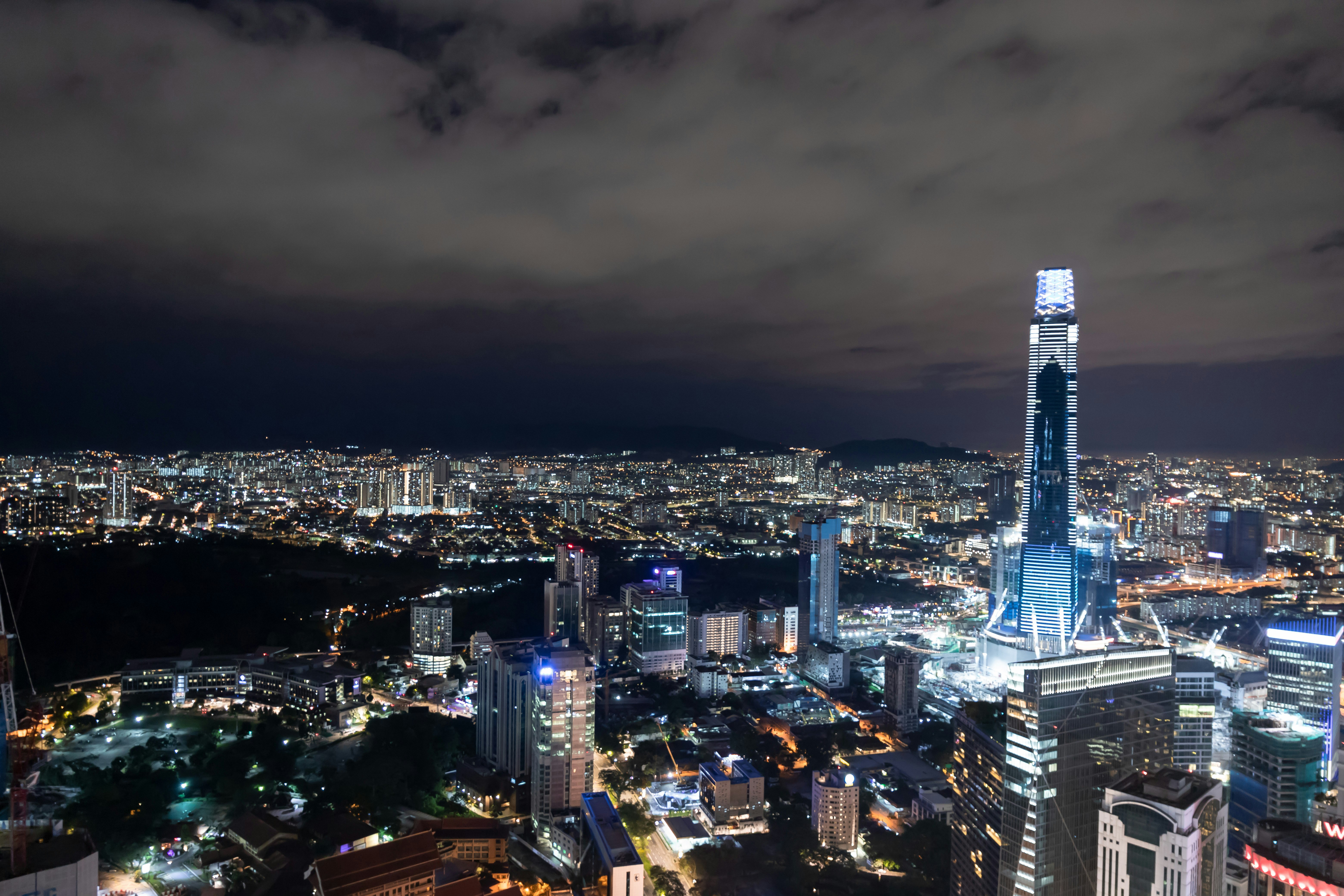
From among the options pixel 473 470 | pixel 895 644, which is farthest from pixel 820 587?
pixel 473 470

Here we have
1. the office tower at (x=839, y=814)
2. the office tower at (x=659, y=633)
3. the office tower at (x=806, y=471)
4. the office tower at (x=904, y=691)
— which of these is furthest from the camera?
the office tower at (x=806, y=471)

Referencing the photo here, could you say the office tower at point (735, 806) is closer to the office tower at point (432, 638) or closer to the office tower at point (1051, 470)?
the office tower at point (432, 638)

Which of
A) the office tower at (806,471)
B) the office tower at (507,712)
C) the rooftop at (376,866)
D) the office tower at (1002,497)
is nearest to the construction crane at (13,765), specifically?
the rooftop at (376,866)

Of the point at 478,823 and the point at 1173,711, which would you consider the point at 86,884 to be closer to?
the point at 478,823

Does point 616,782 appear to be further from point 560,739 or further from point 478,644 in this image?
point 478,644

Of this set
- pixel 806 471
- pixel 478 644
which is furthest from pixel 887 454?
pixel 478 644
